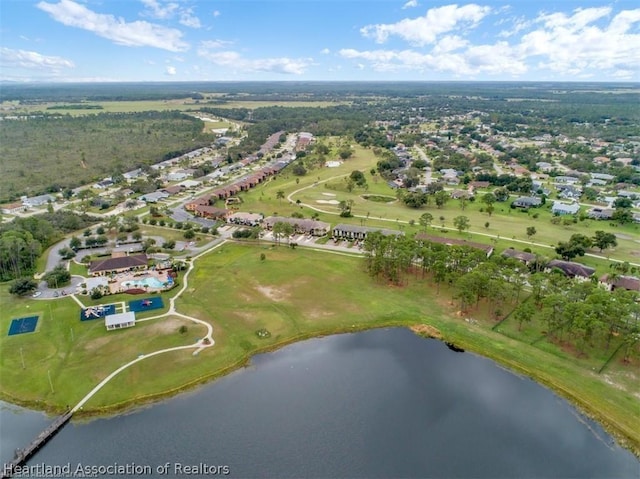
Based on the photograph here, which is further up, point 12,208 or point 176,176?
point 12,208

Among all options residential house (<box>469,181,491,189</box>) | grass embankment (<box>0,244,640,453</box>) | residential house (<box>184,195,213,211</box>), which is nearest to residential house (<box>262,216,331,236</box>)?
grass embankment (<box>0,244,640,453</box>)

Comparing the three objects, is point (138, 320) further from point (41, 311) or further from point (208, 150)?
point (208, 150)

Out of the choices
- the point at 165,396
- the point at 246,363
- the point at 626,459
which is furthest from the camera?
the point at 246,363

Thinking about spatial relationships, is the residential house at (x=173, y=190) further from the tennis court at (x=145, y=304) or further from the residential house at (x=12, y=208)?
the tennis court at (x=145, y=304)

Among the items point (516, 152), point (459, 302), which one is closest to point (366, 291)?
point (459, 302)

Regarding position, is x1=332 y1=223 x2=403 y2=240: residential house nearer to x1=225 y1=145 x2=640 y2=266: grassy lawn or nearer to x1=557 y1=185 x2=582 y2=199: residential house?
x1=225 y1=145 x2=640 y2=266: grassy lawn

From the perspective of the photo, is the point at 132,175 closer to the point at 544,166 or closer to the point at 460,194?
the point at 460,194

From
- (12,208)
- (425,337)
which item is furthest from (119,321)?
(12,208)
